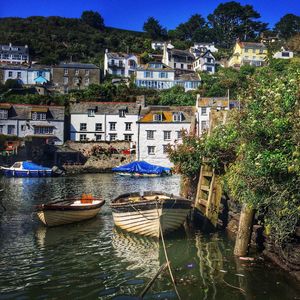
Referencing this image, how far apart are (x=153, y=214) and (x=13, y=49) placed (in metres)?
129

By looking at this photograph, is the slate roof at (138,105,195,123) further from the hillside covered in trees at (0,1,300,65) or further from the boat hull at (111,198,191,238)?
the hillside covered in trees at (0,1,300,65)

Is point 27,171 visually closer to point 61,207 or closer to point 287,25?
point 61,207

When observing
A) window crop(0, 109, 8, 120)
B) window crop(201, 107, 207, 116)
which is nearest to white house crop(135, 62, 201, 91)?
window crop(201, 107, 207, 116)

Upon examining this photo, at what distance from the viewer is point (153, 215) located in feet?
56.3

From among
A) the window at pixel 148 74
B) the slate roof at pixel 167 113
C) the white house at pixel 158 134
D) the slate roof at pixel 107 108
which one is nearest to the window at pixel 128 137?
the slate roof at pixel 107 108

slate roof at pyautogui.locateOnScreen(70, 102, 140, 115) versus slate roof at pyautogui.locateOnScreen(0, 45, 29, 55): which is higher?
slate roof at pyautogui.locateOnScreen(0, 45, 29, 55)

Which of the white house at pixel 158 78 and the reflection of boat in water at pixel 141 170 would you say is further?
the white house at pixel 158 78

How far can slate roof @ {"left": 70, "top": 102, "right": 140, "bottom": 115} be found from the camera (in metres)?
73.8

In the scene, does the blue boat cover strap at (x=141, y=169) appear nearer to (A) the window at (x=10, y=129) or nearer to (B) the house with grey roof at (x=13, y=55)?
(A) the window at (x=10, y=129)

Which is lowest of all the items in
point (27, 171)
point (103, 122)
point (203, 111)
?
point (27, 171)

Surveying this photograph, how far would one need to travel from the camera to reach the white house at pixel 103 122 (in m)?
73.7

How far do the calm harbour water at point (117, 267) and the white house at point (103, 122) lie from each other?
53.9 meters

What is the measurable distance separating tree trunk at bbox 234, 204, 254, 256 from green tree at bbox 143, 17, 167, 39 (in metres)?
179

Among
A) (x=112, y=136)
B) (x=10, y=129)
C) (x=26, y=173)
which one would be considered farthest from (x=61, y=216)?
(x=10, y=129)
